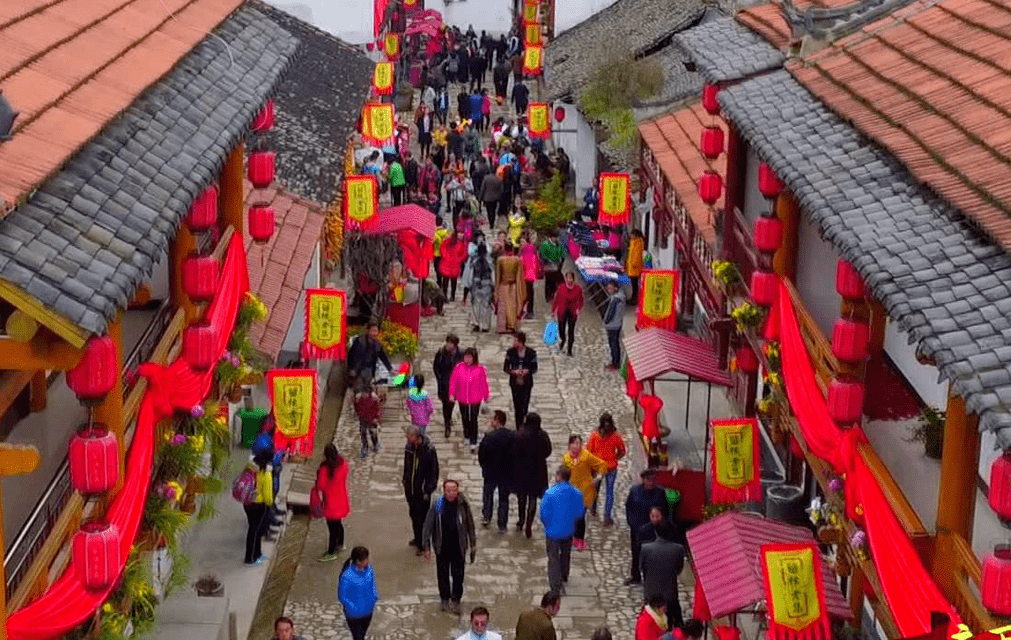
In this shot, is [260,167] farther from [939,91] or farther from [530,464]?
[939,91]

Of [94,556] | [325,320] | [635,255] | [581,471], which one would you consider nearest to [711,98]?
[581,471]

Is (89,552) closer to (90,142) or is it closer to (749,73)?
(90,142)

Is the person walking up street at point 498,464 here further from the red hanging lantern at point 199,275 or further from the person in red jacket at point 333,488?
the red hanging lantern at point 199,275

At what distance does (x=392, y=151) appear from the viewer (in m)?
37.9

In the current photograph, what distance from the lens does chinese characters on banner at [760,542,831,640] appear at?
1430 centimetres

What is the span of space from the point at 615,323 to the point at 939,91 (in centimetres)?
1254

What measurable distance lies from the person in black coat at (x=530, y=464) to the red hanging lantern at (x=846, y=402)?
230 inches

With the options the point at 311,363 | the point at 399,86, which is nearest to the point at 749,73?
the point at 311,363

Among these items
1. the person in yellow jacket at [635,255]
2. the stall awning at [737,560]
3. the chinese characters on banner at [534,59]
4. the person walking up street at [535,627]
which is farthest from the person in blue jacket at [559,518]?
the chinese characters on banner at [534,59]

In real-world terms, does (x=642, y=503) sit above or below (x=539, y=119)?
above

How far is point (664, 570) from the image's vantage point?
17281 millimetres

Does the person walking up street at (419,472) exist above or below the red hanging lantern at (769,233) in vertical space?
below

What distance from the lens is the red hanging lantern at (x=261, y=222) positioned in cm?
1939

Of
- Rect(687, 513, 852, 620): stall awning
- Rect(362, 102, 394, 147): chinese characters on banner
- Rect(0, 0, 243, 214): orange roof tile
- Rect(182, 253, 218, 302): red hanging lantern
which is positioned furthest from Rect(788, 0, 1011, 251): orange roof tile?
Rect(362, 102, 394, 147): chinese characters on banner
